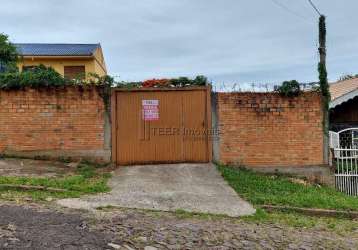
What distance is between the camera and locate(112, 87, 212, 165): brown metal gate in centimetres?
1129

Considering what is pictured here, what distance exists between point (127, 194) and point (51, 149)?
388 centimetres

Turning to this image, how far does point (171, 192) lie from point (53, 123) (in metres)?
4.35

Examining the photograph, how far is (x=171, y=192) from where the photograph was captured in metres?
8.44

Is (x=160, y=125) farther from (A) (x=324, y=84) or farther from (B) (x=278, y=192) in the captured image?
(A) (x=324, y=84)

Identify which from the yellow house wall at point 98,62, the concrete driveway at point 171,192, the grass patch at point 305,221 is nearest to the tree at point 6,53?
the yellow house wall at point 98,62

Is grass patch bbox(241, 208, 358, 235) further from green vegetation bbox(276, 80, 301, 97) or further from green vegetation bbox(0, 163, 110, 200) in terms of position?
green vegetation bbox(276, 80, 301, 97)

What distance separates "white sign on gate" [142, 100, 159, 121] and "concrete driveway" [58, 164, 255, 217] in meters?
1.24

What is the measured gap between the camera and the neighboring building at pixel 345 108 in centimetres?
1434

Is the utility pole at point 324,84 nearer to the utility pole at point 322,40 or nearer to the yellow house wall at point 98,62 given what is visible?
the utility pole at point 322,40

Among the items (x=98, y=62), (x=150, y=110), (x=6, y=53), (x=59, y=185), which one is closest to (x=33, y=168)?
(x=59, y=185)

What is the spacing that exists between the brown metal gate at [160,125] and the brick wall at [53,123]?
0.54 m

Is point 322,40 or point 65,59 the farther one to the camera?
point 65,59

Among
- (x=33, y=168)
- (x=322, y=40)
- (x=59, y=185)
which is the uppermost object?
(x=322, y=40)

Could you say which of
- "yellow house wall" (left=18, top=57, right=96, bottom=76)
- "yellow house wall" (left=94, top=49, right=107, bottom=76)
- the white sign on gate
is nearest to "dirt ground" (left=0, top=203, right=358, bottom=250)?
the white sign on gate
